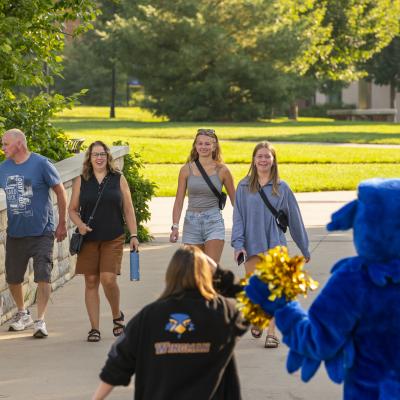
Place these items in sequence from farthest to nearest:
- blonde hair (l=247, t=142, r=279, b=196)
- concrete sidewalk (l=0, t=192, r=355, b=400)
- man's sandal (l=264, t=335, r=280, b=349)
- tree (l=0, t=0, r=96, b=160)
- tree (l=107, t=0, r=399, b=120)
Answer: tree (l=107, t=0, r=399, b=120) < tree (l=0, t=0, r=96, b=160) < blonde hair (l=247, t=142, r=279, b=196) < man's sandal (l=264, t=335, r=280, b=349) < concrete sidewalk (l=0, t=192, r=355, b=400)

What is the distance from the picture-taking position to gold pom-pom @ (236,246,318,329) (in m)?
4.76

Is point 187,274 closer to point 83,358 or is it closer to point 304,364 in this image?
point 304,364

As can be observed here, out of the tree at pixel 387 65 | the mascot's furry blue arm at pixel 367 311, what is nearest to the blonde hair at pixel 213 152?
the mascot's furry blue arm at pixel 367 311

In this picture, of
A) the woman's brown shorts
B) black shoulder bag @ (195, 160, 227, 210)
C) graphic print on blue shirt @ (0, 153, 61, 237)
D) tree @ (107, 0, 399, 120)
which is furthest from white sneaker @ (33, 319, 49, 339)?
tree @ (107, 0, 399, 120)

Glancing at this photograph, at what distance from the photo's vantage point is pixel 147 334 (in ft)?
15.8

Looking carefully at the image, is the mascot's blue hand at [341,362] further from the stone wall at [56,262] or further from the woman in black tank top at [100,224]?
the stone wall at [56,262]

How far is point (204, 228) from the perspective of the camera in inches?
393

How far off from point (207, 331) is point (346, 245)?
1026 centimetres

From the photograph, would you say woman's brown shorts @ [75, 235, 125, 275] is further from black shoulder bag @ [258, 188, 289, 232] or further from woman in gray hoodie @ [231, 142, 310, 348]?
black shoulder bag @ [258, 188, 289, 232]

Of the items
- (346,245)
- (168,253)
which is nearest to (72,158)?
(168,253)

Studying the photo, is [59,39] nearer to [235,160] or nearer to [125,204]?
[125,204]

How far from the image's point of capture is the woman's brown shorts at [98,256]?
31.1ft

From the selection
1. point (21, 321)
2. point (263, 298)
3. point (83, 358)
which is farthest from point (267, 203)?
point (263, 298)

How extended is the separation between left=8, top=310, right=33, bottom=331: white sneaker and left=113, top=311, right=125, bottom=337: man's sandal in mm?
850
